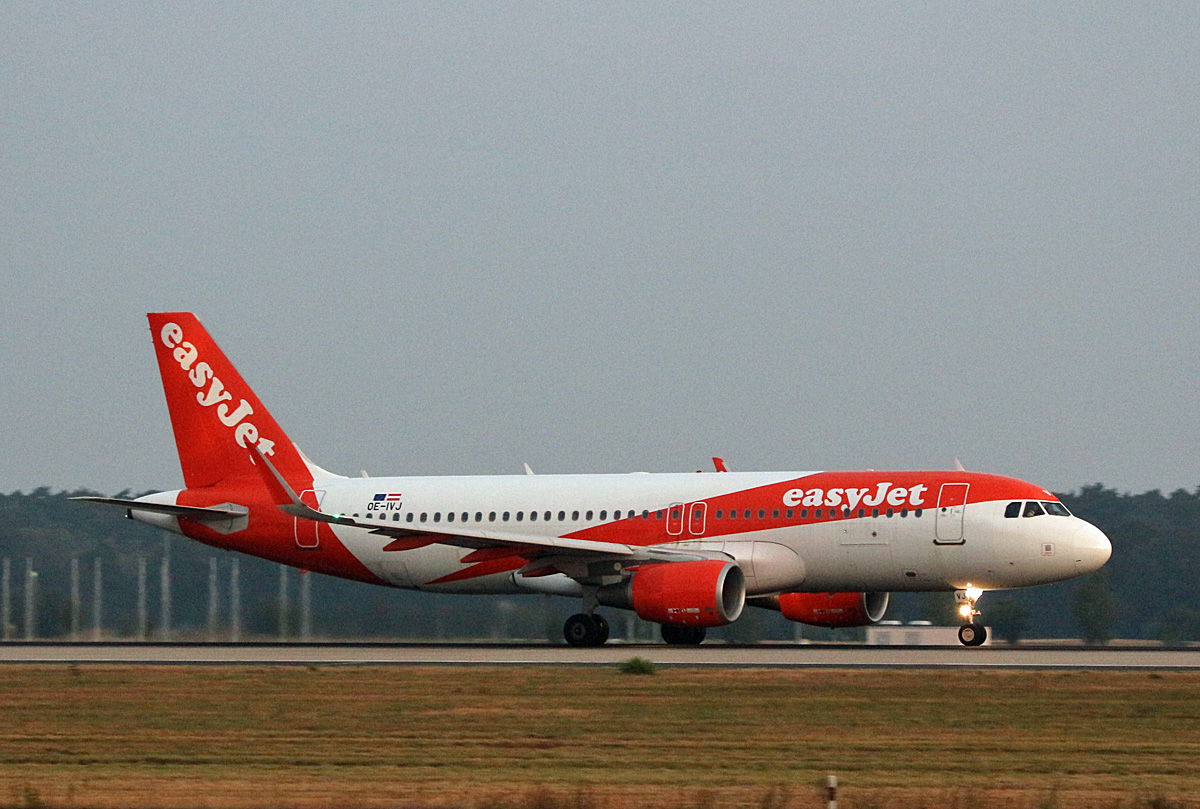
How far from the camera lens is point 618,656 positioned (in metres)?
32.2

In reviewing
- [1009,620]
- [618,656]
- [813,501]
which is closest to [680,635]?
[813,501]

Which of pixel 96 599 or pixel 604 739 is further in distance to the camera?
pixel 96 599

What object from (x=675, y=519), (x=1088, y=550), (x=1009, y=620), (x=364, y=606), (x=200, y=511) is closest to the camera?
(x=1088, y=550)

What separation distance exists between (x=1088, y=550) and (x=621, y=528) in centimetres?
971

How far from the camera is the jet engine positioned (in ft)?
111

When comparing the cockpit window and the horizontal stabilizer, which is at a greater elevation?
the horizontal stabilizer

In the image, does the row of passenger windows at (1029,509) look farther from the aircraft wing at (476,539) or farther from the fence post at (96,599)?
the fence post at (96,599)

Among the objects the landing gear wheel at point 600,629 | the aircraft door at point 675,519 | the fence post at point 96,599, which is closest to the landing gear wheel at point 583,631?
the landing gear wheel at point 600,629

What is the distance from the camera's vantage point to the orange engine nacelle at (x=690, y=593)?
33.8 meters

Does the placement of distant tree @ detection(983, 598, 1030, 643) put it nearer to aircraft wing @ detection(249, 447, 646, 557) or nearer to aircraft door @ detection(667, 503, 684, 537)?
aircraft door @ detection(667, 503, 684, 537)

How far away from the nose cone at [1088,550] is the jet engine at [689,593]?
6651 mm

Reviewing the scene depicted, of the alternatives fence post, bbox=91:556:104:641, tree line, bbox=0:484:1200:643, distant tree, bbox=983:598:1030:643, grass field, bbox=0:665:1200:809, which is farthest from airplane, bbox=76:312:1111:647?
distant tree, bbox=983:598:1030:643

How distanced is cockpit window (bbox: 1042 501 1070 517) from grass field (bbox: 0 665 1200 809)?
8302mm

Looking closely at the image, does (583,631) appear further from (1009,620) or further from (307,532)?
(1009,620)
